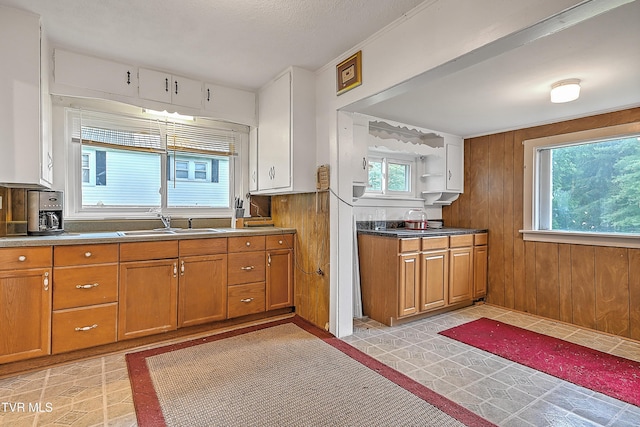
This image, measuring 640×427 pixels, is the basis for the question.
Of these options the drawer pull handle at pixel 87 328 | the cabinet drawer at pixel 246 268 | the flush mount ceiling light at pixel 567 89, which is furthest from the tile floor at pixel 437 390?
the flush mount ceiling light at pixel 567 89

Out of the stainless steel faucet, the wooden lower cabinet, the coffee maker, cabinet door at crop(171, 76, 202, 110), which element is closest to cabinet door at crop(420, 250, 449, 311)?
the wooden lower cabinet

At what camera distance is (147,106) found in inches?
111

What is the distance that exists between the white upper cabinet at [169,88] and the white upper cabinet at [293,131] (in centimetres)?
72

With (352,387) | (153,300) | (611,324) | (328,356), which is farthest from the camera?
(611,324)

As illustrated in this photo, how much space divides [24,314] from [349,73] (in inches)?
112

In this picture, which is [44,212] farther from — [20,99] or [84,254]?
[20,99]

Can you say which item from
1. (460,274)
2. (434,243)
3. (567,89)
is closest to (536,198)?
(460,274)

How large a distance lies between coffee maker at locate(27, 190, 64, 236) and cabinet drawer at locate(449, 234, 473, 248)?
3.64 m

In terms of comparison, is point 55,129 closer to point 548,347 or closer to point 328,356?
point 328,356

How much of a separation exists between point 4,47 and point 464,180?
15.0 ft

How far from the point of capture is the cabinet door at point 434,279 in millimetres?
3245

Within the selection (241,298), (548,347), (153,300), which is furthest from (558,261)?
(153,300)

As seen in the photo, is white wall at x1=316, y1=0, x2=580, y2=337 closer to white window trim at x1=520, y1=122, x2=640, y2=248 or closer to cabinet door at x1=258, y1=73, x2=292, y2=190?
cabinet door at x1=258, y1=73, x2=292, y2=190

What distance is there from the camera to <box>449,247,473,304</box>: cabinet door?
3527 mm
